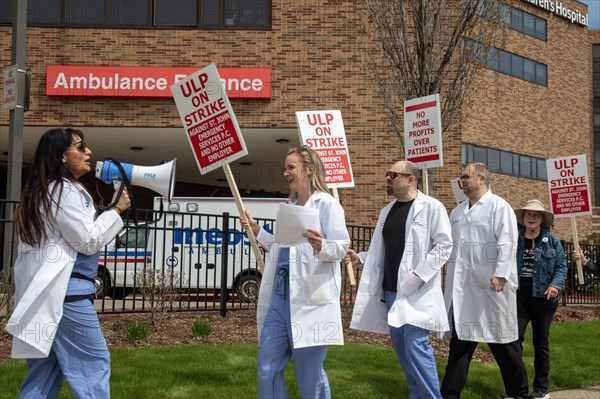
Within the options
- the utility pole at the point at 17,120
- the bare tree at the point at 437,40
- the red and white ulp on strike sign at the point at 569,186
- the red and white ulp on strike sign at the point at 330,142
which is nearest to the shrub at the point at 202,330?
the red and white ulp on strike sign at the point at 330,142

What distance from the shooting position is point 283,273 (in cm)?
521

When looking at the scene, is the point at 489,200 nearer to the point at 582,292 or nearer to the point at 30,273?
the point at 30,273

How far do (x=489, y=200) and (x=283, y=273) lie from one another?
260 cm

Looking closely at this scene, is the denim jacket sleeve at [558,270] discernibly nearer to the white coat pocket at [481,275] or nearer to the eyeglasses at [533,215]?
the eyeglasses at [533,215]

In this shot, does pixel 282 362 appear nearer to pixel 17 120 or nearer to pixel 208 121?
pixel 208 121

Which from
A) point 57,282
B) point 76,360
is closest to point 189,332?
point 76,360

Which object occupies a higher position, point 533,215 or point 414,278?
point 533,215

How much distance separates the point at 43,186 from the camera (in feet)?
14.2

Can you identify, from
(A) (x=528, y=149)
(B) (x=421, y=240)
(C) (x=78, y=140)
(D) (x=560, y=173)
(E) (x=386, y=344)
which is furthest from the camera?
(A) (x=528, y=149)

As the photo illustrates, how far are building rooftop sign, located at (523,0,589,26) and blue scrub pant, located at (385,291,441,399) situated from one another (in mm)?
28149

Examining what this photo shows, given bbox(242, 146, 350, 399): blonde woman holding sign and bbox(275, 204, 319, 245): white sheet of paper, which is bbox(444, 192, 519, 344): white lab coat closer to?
bbox(242, 146, 350, 399): blonde woman holding sign

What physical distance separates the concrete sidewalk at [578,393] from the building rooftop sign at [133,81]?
13.9 meters

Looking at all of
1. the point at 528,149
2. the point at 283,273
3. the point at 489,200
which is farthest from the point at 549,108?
the point at 283,273

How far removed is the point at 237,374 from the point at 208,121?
8.00ft
